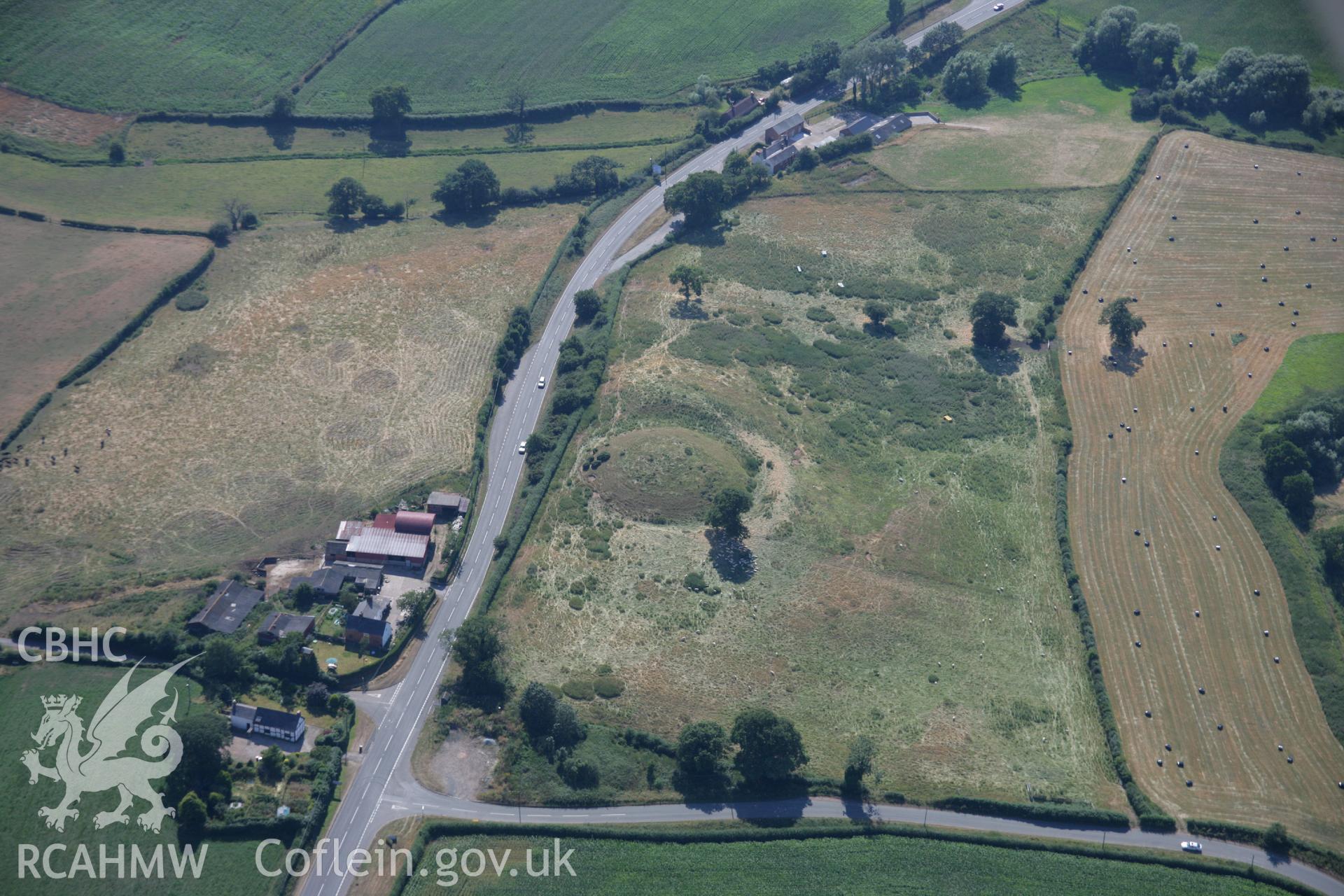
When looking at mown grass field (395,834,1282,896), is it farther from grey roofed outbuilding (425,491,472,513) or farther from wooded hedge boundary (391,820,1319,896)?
grey roofed outbuilding (425,491,472,513)

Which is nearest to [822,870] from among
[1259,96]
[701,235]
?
[701,235]

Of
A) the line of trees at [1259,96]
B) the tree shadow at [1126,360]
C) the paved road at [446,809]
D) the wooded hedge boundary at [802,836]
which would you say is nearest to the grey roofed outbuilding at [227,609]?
the paved road at [446,809]

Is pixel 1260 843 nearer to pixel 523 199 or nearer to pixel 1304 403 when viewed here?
pixel 1304 403

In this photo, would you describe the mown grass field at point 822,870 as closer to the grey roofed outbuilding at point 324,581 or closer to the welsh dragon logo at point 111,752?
the welsh dragon logo at point 111,752

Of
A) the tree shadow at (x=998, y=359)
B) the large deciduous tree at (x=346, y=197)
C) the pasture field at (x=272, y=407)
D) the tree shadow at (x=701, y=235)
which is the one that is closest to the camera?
the pasture field at (x=272, y=407)

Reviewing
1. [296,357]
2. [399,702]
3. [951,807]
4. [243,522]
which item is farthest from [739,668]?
[296,357]

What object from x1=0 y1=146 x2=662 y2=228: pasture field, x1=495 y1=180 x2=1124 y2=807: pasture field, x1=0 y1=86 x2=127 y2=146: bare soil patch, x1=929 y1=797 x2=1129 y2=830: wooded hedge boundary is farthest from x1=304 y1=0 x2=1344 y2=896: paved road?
x1=0 y1=86 x2=127 y2=146: bare soil patch

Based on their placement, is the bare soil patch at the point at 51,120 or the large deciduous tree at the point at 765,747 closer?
the large deciduous tree at the point at 765,747

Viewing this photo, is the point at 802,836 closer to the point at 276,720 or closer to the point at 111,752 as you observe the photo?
the point at 276,720
